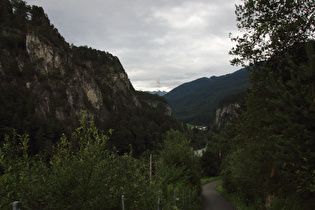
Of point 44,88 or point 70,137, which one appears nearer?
point 70,137

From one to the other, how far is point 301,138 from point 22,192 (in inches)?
269

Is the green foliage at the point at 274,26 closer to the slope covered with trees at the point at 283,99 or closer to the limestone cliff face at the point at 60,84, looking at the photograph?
the slope covered with trees at the point at 283,99

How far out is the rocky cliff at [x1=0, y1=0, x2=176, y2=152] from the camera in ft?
266

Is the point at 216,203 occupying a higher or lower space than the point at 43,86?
lower

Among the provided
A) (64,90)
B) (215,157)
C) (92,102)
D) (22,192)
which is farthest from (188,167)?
(92,102)

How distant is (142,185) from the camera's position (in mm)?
6387

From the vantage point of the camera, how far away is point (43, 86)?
9656 cm

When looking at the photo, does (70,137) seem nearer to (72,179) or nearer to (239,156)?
(72,179)

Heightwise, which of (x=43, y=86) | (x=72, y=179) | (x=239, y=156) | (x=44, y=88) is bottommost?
(x=239, y=156)

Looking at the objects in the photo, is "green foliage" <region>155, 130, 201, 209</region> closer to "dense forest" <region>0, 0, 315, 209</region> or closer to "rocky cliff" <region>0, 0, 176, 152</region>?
"dense forest" <region>0, 0, 315, 209</region>

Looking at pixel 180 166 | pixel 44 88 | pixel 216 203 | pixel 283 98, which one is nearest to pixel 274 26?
pixel 283 98

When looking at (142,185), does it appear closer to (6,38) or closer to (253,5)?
(253,5)

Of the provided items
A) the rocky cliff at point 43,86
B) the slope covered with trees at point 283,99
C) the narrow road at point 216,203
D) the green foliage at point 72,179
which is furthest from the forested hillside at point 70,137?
the slope covered with trees at point 283,99

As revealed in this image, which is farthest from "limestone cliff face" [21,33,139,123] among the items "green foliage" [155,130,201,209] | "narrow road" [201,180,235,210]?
"green foliage" [155,130,201,209]
